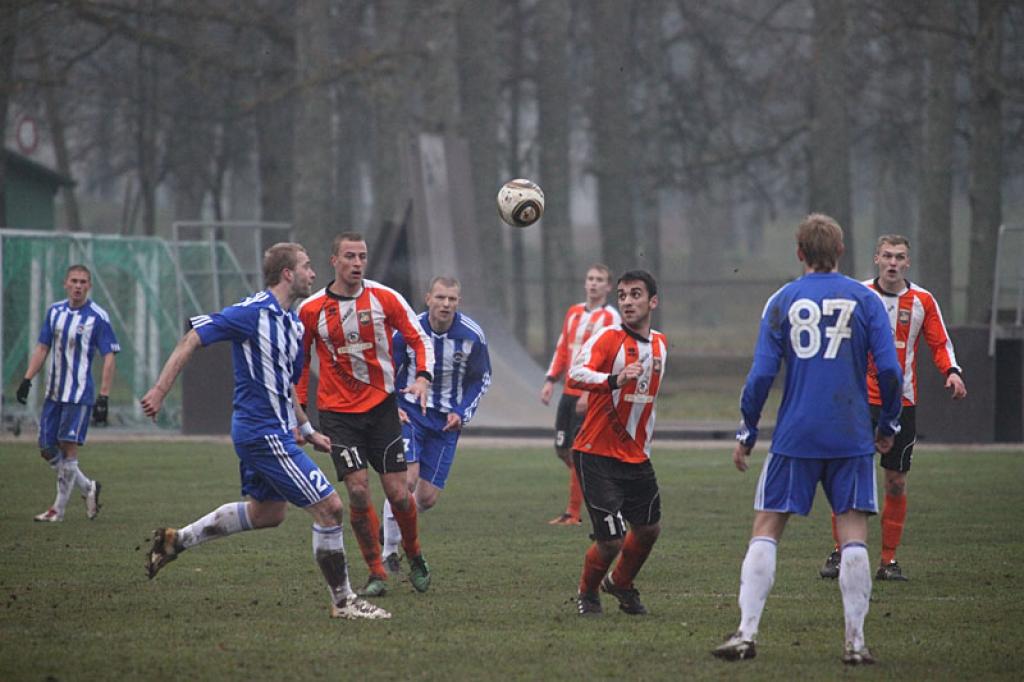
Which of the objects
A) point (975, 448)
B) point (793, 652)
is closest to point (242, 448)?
point (793, 652)

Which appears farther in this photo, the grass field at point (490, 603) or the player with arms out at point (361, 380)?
the player with arms out at point (361, 380)

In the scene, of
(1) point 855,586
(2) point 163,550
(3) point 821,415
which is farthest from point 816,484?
(2) point 163,550

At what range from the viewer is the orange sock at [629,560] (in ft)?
26.9

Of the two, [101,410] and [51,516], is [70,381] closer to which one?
[51,516]

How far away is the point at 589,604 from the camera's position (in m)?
8.29

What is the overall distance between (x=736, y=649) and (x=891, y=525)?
329 cm

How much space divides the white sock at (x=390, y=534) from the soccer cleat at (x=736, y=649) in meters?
3.46

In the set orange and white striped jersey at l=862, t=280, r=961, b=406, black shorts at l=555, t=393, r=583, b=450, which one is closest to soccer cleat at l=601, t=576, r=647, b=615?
orange and white striped jersey at l=862, t=280, r=961, b=406

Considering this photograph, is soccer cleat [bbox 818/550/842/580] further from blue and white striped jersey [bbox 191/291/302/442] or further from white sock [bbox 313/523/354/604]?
blue and white striped jersey [bbox 191/291/302/442]

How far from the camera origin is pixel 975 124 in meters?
26.9

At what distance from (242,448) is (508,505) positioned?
582 centimetres

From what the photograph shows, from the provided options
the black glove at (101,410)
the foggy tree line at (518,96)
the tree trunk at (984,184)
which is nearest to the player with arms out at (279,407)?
the black glove at (101,410)

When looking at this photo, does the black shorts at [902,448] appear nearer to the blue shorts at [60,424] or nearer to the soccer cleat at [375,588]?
the soccer cleat at [375,588]

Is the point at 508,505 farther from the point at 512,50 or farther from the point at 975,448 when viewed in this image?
the point at 512,50
